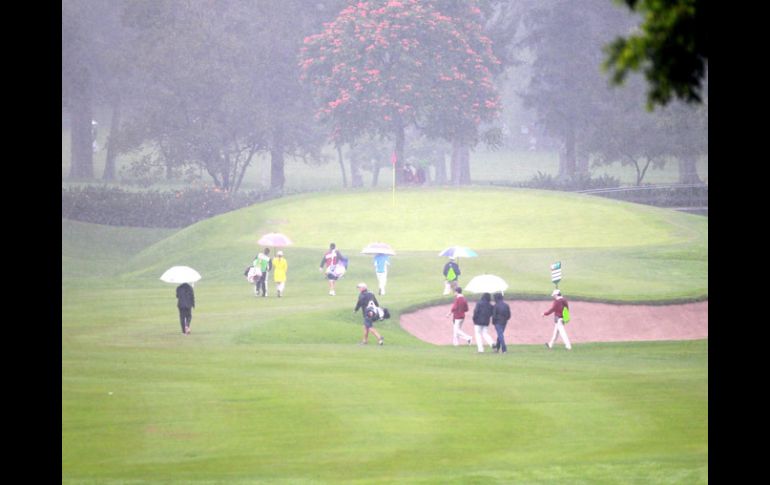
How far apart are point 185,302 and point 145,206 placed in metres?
28.4

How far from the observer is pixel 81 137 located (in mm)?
62969

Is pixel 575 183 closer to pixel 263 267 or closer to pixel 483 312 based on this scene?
pixel 263 267

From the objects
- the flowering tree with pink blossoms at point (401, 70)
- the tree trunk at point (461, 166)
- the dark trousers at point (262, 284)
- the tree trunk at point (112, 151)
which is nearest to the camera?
the dark trousers at point (262, 284)

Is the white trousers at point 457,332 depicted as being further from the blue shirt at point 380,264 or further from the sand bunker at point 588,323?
the blue shirt at point 380,264

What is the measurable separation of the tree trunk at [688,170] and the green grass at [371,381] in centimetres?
911

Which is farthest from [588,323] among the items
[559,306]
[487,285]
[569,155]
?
[569,155]

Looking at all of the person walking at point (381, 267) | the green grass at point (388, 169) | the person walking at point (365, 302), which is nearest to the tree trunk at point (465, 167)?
the green grass at point (388, 169)

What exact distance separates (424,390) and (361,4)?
3603 centimetres

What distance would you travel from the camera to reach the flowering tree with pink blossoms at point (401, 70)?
185 feet

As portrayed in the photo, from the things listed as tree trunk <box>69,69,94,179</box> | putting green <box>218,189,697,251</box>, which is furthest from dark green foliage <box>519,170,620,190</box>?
tree trunk <box>69,69,94,179</box>

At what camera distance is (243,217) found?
54469 millimetres

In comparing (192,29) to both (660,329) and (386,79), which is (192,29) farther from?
(660,329)

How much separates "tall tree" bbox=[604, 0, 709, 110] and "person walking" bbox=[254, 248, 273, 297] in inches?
1209

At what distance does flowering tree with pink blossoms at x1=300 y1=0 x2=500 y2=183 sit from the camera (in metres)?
56.4
